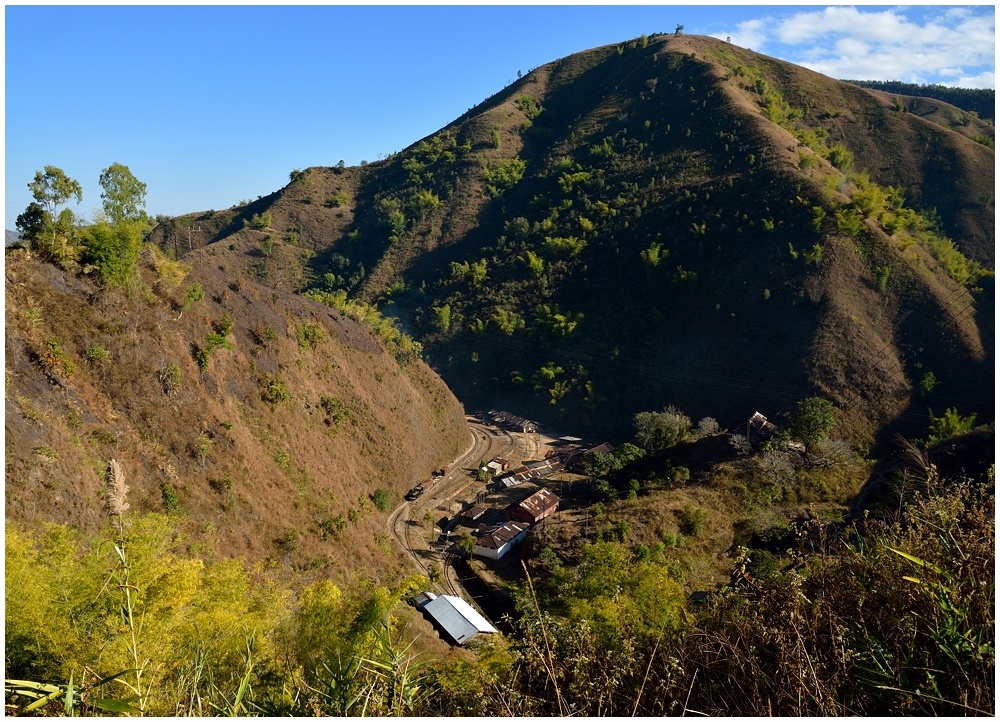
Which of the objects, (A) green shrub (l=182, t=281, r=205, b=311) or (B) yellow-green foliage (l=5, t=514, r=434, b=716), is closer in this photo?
(B) yellow-green foliage (l=5, t=514, r=434, b=716)

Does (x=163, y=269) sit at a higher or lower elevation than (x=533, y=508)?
higher

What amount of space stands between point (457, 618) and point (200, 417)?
1172 cm

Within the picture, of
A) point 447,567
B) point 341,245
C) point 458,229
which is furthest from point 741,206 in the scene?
point 341,245

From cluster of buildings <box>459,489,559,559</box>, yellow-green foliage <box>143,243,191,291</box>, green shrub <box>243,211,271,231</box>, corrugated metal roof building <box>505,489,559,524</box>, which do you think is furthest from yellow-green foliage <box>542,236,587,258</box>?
yellow-green foliage <box>143,243,191,291</box>

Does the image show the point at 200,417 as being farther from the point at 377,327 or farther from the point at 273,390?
the point at 377,327

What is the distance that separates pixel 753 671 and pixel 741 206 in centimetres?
5371

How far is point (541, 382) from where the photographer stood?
49.0 m

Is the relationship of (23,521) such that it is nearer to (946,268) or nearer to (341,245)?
(946,268)

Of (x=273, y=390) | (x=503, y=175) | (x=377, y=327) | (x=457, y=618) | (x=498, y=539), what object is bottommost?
(x=498, y=539)

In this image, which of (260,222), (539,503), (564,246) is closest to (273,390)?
(539,503)

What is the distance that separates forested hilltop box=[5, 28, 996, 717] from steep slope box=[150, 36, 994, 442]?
38 centimetres

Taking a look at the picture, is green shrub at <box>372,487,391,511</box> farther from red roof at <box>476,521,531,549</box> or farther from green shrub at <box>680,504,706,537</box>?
green shrub at <box>680,504,706,537</box>

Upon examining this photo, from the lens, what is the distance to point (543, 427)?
46844mm

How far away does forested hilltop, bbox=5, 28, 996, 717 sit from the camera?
15.9ft
